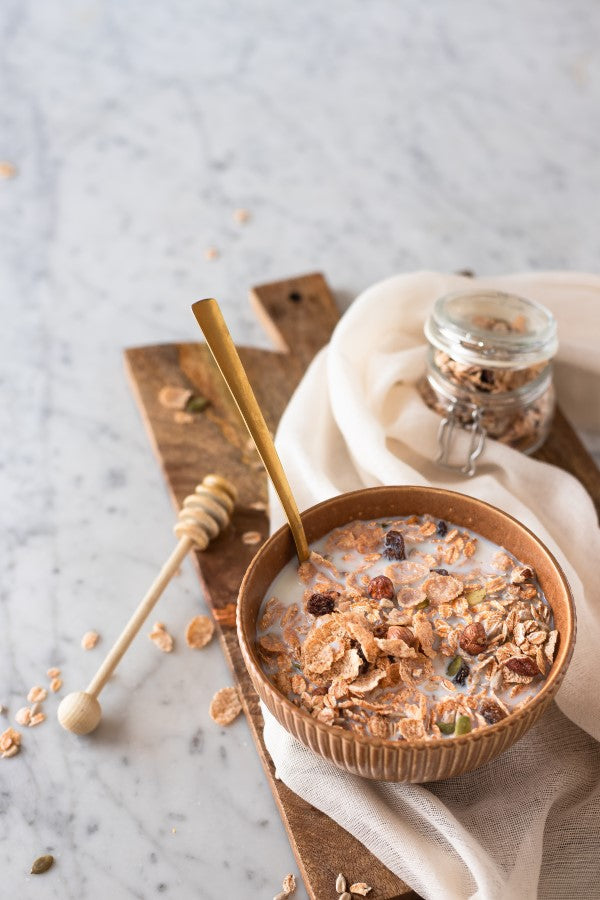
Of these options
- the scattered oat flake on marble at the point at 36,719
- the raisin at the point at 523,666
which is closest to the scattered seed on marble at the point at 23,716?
the scattered oat flake on marble at the point at 36,719

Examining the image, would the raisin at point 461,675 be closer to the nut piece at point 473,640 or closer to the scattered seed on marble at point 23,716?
the nut piece at point 473,640

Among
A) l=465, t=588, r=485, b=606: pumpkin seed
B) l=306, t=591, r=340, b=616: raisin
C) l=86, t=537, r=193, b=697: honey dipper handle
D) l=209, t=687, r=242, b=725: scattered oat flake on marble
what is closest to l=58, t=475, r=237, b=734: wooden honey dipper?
l=86, t=537, r=193, b=697: honey dipper handle

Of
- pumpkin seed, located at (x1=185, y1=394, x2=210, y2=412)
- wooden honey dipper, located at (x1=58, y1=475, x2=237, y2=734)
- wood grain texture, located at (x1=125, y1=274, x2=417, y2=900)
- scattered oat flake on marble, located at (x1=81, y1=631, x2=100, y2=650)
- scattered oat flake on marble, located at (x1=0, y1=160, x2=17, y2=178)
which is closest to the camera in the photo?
wood grain texture, located at (x1=125, y1=274, x2=417, y2=900)

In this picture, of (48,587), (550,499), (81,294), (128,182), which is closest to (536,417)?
(550,499)

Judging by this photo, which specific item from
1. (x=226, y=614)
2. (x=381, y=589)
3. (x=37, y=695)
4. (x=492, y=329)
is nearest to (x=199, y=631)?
(x=226, y=614)

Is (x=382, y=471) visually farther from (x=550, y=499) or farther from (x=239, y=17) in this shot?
(x=239, y=17)

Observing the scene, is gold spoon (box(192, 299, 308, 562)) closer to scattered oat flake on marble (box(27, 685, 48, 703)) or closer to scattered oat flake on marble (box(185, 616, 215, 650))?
scattered oat flake on marble (box(185, 616, 215, 650))
